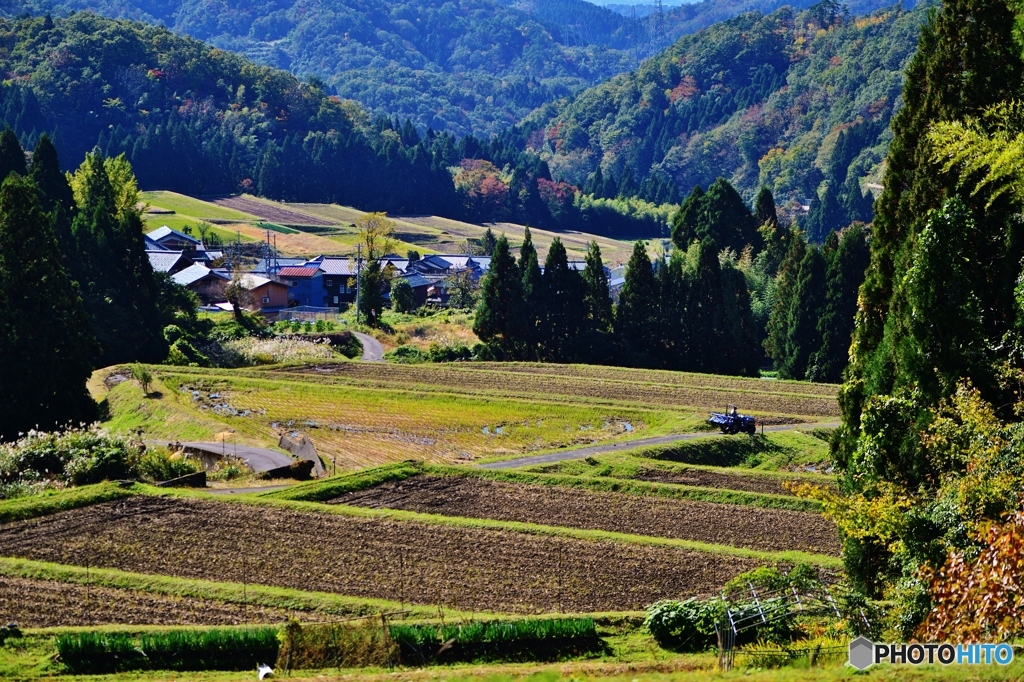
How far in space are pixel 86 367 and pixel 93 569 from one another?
1892cm

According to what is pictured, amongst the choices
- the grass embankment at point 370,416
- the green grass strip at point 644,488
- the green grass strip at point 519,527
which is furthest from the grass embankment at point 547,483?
the grass embankment at point 370,416

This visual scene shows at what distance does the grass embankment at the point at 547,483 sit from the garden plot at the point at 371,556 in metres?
2.30

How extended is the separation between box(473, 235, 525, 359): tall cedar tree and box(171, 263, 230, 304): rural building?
21.7 meters

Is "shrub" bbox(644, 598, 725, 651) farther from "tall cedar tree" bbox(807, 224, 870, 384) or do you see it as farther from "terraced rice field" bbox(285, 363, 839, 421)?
"tall cedar tree" bbox(807, 224, 870, 384)

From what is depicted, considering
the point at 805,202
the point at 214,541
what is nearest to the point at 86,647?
the point at 214,541

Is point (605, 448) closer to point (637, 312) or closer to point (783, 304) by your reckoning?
point (637, 312)

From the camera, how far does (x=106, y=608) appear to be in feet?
68.3

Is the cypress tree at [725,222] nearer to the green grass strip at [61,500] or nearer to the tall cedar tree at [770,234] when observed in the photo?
the tall cedar tree at [770,234]

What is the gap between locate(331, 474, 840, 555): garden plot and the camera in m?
27.3

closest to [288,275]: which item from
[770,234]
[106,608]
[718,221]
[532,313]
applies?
[532,313]

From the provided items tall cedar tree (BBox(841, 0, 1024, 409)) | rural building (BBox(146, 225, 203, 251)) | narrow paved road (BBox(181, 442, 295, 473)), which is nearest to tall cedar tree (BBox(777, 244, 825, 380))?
narrow paved road (BBox(181, 442, 295, 473))

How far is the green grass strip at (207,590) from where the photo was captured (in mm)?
21172

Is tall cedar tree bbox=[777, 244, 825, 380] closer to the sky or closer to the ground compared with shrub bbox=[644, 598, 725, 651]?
closer to the sky

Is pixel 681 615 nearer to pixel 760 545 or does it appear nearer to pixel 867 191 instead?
pixel 760 545
